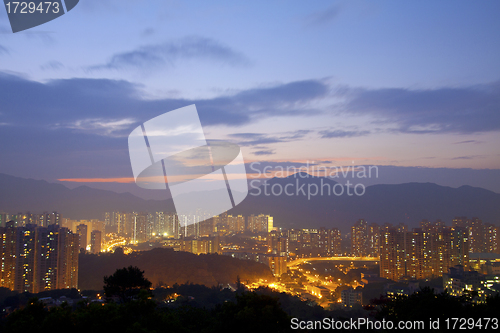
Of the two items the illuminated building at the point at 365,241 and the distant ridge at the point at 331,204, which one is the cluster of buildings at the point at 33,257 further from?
the illuminated building at the point at 365,241

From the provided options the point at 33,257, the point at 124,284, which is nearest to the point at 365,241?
the point at 33,257

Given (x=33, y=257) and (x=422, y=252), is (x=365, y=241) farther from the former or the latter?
(x=33, y=257)

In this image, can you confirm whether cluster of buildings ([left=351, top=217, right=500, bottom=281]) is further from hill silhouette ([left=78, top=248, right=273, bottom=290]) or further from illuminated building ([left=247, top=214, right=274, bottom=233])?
illuminated building ([left=247, top=214, right=274, bottom=233])

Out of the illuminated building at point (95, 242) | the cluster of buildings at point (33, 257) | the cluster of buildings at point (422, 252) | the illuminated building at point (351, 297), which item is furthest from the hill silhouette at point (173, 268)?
the cluster of buildings at point (422, 252)

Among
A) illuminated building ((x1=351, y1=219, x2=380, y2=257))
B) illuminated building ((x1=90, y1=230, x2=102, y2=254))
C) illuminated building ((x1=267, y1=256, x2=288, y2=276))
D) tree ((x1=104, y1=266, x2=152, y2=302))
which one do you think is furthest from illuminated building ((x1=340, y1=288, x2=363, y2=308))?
illuminated building ((x1=90, y1=230, x2=102, y2=254))

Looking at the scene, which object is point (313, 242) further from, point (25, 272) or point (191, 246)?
point (25, 272)

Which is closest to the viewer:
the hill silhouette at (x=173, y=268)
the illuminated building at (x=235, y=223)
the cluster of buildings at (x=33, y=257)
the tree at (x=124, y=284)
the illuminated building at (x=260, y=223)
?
the tree at (x=124, y=284)

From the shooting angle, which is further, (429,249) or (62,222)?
(62,222)

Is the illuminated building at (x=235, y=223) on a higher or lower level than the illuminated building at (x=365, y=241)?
higher

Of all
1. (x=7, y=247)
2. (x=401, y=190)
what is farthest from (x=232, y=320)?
(x=401, y=190)
